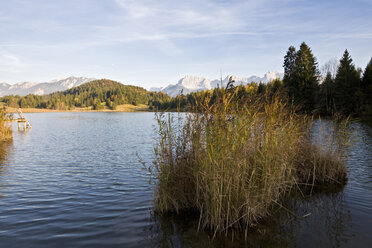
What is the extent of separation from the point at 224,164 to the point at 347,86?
162 ft

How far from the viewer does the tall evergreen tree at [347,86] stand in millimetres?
43469

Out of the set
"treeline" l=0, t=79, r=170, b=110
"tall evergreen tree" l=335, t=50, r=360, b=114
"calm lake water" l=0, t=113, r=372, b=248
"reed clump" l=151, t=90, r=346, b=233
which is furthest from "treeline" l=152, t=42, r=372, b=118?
"treeline" l=0, t=79, r=170, b=110

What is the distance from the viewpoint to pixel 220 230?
5113mm

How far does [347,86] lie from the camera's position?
43688mm

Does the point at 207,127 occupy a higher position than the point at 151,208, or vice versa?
the point at 207,127

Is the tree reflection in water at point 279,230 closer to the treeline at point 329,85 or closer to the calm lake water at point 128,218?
the calm lake water at point 128,218

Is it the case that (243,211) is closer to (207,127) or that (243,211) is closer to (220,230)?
(220,230)

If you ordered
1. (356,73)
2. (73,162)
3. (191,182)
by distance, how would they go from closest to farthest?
(191,182) < (73,162) < (356,73)

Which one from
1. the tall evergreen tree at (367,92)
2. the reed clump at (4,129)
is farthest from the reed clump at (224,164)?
the tall evergreen tree at (367,92)

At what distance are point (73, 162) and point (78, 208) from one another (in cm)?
759

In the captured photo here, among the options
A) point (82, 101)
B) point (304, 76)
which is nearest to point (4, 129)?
point (304, 76)

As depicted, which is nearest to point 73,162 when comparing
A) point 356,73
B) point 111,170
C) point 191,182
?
point 111,170

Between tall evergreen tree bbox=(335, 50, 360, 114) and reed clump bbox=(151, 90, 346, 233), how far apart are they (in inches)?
1807

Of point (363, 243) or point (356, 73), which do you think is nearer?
point (363, 243)
